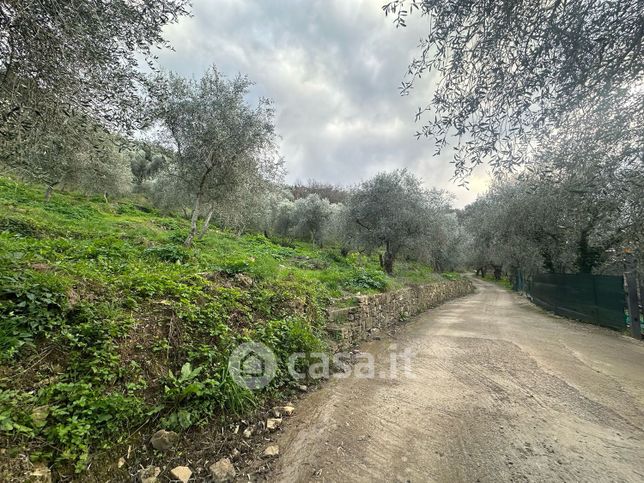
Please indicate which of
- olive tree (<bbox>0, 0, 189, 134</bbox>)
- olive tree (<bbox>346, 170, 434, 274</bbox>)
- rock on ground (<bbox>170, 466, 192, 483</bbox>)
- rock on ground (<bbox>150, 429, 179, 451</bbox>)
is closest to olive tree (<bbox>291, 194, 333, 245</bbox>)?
olive tree (<bbox>346, 170, 434, 274</bbox>)

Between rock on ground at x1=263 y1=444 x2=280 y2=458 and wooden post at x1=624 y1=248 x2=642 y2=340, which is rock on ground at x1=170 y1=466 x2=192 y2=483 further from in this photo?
wooden post at x1=624 y1=248 x2=642 y2=340

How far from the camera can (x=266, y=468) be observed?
3.06m

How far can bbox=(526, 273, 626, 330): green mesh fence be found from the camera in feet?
33.1

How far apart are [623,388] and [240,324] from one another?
624cm

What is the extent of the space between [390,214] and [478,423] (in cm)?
1497

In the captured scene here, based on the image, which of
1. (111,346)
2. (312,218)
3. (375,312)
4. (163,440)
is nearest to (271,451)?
(163,440)

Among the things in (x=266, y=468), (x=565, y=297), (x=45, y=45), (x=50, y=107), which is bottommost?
(x=266, y=468)

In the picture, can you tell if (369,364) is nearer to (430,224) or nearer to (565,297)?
(565,297)

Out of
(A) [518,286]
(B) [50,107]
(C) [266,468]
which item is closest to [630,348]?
(C) [266,468]

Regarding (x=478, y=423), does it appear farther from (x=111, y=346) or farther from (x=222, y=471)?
(x=111, y=346)

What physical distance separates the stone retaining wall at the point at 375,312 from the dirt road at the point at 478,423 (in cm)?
119

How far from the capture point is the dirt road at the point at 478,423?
9.74 feet

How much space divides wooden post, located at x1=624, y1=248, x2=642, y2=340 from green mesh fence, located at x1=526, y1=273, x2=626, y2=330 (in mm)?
489

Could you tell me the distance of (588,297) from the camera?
1181cm
